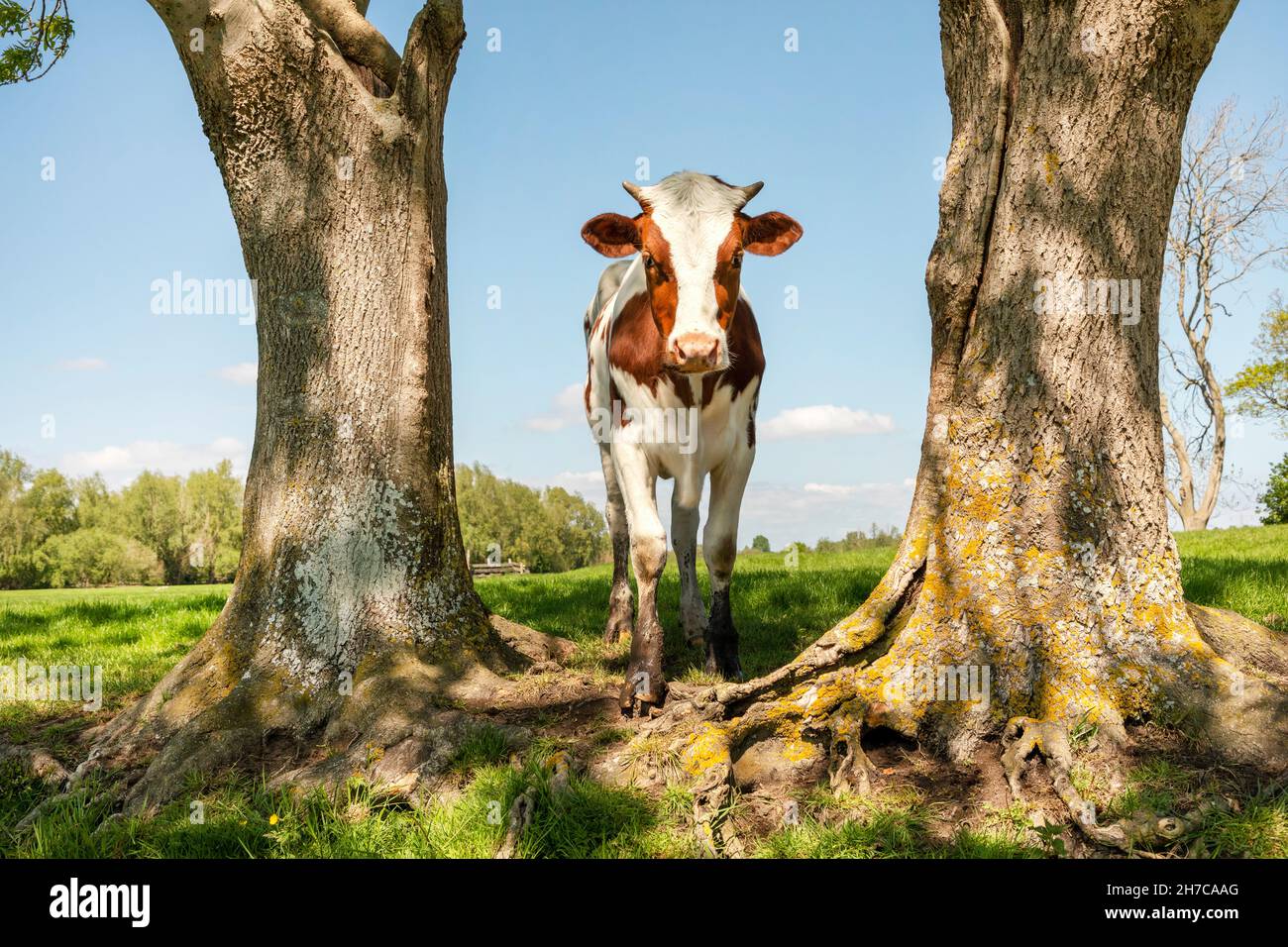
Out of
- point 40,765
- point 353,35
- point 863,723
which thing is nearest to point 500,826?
point 863,723

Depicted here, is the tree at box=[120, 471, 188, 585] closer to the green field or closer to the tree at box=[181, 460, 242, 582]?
the tree at box=[181, 460, 242, 582]

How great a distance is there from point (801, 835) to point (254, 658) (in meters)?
3.42

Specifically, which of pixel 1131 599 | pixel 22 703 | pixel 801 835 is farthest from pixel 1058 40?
pixel 22 703

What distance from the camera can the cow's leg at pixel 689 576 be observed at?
7.16 m

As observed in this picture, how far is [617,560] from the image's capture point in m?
8.01

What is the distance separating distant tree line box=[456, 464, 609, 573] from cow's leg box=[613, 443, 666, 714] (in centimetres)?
6043

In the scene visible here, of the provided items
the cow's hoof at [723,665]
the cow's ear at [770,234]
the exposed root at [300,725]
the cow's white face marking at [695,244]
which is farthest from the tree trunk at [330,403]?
the cow's ear at [770,234]

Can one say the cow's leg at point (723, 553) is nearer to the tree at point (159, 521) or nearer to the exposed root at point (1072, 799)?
the exposed root at point (1072, 799)

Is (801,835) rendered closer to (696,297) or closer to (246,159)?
(696,297)

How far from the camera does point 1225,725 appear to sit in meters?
4.26

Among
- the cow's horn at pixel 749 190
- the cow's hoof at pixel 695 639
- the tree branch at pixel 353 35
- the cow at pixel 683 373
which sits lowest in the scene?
the cow's hoof at pixel 695 639

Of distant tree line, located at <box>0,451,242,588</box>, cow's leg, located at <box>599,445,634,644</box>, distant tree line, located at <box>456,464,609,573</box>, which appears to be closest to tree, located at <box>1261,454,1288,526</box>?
cow's leg, located at <box>599,445,634,644</box>

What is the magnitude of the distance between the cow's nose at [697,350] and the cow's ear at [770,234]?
108 cm

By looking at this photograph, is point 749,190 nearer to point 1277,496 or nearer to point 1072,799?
point 1072,799
